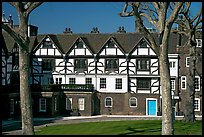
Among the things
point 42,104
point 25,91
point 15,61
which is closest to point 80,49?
point 15,61

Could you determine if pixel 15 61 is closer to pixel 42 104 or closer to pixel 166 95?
pixel 42 104

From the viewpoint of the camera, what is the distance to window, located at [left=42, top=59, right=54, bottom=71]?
4006 cm

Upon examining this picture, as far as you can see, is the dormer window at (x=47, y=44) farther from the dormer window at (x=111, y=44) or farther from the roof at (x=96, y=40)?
the dormer window at (x=111, y=44)

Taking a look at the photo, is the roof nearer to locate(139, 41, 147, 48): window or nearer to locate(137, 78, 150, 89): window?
locate(139, 41, 147, 48): window

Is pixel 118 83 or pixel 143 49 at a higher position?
pixel 143 49

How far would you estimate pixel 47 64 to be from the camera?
132 feet

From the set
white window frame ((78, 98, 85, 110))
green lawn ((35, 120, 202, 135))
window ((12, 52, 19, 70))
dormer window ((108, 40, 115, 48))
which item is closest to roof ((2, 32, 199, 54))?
dormer window ((108, 40, 115, 48))

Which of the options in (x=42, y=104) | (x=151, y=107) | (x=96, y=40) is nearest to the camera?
(x=42, y=104)

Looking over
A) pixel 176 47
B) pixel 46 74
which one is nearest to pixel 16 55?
pixel 46 74

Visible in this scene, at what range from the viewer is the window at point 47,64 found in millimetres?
40062

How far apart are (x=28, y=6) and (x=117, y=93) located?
26.6 metres

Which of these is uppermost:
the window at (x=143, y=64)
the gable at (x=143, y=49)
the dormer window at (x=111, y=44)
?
the dormer window at (x=111, y=44)

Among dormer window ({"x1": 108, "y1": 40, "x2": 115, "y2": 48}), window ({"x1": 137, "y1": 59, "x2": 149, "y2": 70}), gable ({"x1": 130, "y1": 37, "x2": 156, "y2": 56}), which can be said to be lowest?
window ({"x1": 137, "y1": 59, "x2": 149, "y2": 70})

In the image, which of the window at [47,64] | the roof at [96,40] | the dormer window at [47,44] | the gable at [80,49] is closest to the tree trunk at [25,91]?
the roof at [96,40]
